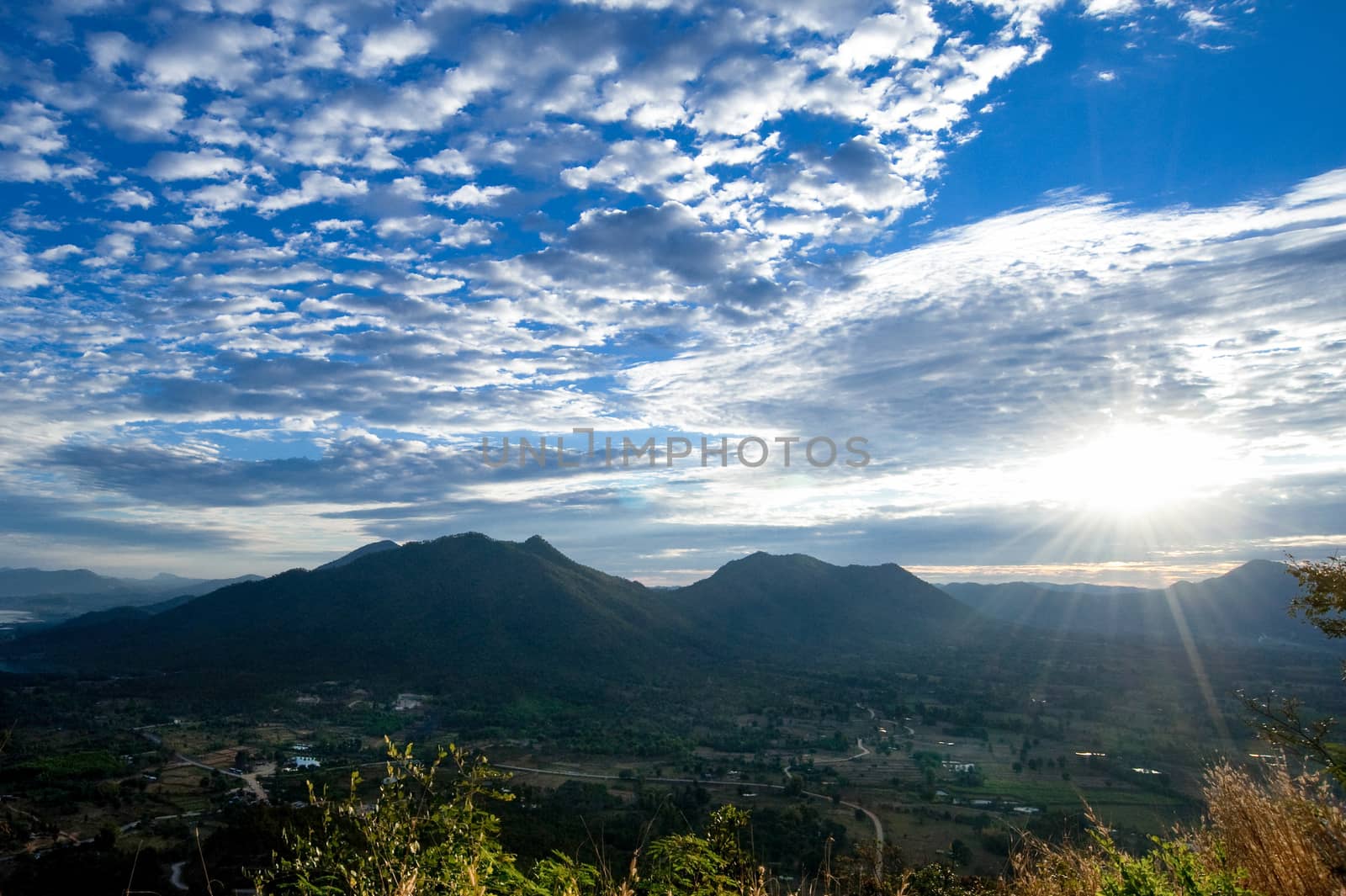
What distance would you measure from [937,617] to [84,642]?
165m

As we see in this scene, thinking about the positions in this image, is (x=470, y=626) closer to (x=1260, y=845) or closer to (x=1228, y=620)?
(x=1260, y=845)

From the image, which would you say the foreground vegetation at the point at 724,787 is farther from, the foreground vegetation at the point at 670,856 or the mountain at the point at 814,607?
the mountain at the point at 814,607

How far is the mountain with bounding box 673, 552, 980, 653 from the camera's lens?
511 ft

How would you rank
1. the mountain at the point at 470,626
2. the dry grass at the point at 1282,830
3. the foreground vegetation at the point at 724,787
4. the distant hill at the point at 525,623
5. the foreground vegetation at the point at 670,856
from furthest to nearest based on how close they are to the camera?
the distant hill at the point at 525,623, the mountain at the point at 470,626, the foreground vegetation at the point at 724,787, the dry grass at the point at 1282,830, the foreground vegetation at the point at 670,856

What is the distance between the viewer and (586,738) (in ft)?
230

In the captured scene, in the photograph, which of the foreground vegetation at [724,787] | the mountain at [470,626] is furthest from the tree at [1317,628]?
the mountain at [470,626]

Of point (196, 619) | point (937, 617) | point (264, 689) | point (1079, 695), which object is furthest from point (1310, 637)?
point (196, 619)

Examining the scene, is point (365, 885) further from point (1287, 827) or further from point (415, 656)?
point (415, 656)

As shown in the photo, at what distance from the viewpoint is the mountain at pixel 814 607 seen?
6127 inches

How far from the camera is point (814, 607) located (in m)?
173

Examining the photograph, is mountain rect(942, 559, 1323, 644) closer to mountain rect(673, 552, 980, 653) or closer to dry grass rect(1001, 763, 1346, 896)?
mountain rect(673, 552, 980, 653)

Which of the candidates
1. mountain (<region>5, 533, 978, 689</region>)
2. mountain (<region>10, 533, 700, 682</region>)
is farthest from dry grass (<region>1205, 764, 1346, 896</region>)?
mountain (<region>10, 533, 700, 682</region>)

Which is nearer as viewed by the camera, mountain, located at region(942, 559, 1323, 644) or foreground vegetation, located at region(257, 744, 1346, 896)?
foreground vegetation, located at region(257, 744, 1346, 896)

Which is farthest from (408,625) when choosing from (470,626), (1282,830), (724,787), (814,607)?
(1282,830)
